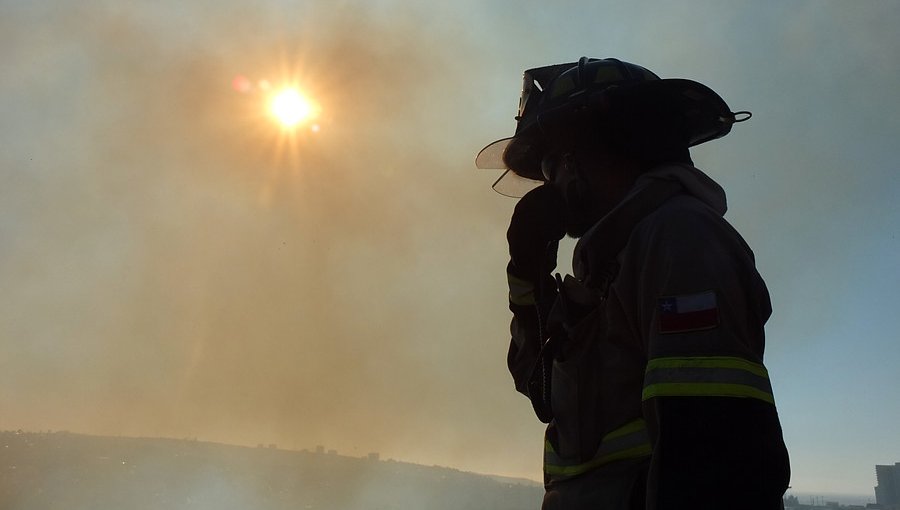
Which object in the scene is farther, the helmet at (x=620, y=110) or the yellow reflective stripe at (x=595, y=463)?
the helmet at (x=620, y=110)

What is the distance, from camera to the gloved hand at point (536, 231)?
1681 mm

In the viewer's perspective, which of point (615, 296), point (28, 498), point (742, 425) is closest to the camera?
point (742, 425)

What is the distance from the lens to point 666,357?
3.15 ft

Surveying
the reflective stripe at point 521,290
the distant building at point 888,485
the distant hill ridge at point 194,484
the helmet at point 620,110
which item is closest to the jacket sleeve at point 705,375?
the helmet at point 620,110

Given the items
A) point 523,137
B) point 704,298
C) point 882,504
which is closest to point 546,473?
point 704,298

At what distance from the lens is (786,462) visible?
2.90 feet

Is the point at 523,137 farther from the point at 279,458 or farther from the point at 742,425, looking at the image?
the point at 279,458

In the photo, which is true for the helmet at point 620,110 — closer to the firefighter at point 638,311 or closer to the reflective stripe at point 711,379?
the firefighter at point 638,311

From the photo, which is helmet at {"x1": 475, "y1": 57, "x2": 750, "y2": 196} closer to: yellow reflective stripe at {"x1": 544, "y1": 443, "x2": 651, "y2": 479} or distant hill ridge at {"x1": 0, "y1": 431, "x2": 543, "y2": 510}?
yellow reflective stripe at {"x1": 544, "y1": 443, "x2": 651, "y2": 479}

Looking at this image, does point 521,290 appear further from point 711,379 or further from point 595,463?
point 711,379

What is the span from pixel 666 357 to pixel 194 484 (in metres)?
97.8

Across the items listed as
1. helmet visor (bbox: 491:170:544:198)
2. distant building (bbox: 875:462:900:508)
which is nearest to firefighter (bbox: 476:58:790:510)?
helmet visor (bbox: 491:170:544:198)

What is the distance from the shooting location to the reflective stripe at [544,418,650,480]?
44.7 inches

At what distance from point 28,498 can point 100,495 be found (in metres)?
8.14
